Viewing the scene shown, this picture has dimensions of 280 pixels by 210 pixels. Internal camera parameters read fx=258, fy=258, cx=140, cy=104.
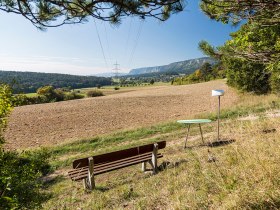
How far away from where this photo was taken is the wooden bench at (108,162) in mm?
5676

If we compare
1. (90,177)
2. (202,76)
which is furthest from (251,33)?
(202,76)

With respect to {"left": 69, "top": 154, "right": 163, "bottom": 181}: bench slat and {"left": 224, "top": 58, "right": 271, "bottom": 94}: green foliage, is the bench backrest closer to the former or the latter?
{"left": 69, "top": 154, "right": 163, "bottom": 181}: bench slat

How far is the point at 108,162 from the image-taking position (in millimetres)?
6344

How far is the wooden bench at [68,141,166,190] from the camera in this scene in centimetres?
568

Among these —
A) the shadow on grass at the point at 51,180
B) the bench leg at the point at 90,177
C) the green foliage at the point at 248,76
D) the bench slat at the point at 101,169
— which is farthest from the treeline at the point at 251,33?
the green foliage at the point at 248,76

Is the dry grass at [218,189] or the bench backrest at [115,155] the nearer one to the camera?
the dry grass at [218,189]

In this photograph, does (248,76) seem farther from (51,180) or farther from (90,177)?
(90,177)

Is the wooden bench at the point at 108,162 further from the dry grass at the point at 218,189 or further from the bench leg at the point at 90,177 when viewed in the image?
the dry grass at the point at 218,189

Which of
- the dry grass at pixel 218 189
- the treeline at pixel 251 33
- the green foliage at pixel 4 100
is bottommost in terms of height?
the dry grass at pixel 218 189

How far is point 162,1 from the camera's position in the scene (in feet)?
10.6

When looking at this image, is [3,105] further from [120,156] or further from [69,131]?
[69,131]

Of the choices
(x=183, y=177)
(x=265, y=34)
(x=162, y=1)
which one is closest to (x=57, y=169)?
(x=183, y=177)

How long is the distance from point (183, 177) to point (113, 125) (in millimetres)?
11759

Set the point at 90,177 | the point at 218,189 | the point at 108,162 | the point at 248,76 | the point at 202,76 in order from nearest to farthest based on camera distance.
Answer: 1. the point at 218,189
2. the point at 90,177
3. the point at 108,162
4. the point at 248,76
5. the point at 202,76
